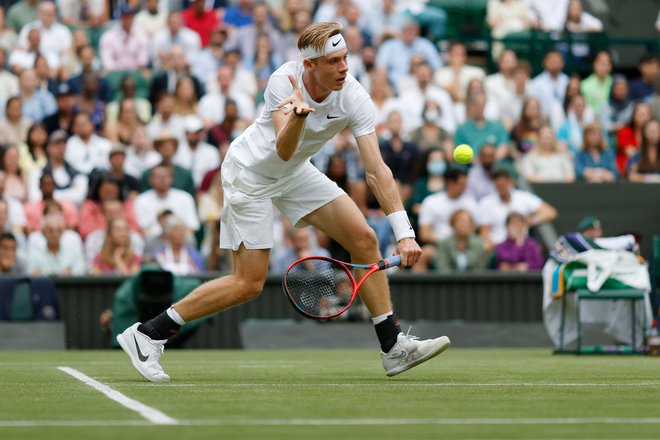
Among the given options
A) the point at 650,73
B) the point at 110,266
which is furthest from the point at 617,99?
the point at 110,266

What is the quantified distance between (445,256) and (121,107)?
14.6 feet

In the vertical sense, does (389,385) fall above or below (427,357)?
below

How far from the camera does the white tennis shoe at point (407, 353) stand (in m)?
8.42

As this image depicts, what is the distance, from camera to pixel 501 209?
53.9ft

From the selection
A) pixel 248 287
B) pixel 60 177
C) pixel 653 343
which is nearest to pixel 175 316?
pixel 248 287

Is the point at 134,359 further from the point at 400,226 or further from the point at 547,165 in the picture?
the point at 547,165

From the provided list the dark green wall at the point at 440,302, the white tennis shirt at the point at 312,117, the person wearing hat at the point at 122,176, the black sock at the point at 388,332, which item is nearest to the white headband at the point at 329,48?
the white tennis shirt at the point at 312,117

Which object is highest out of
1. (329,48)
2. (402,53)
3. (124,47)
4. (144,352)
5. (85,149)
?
(124,47)

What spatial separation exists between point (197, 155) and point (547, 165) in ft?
14.3

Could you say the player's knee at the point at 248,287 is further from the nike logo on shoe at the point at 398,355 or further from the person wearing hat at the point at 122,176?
the person wearing hat at the point at 122,176

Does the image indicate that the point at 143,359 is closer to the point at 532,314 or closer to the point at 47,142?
the point at 532,314

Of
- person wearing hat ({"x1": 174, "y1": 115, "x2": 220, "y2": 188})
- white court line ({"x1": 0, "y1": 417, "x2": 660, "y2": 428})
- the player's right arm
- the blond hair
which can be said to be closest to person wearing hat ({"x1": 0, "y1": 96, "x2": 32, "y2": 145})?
person wearing hat ({"x1": 174, "y1": 115, "x2": 220, "y2": 188})

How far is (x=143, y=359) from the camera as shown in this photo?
8.27 m

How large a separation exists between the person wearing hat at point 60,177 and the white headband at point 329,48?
8.66 m
